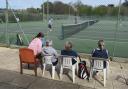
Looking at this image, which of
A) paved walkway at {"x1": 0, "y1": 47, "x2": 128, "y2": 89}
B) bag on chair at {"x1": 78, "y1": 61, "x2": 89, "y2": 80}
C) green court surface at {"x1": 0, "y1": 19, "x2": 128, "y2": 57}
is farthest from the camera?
green court surface at {"x1": 0, "y1": 19, "x2": 128, "y2": 57}

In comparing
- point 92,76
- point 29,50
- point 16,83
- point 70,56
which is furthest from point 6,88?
point 92,76

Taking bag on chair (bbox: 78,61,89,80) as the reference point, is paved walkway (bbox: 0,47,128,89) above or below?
below

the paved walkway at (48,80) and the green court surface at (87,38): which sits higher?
the green court surface at (87,38)

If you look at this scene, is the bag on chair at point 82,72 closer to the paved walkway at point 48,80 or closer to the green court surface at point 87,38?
the paved walkway at point 48,80

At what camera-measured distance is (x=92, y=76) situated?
24.2ft

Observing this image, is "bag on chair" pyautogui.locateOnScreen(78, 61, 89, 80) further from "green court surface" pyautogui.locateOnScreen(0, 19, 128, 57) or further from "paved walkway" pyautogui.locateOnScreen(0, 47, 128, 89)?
"green court surface" pyautogui.locateOnScreen(0, 19, 128, 57)

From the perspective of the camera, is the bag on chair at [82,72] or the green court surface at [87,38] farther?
the green court surface at [87,38]

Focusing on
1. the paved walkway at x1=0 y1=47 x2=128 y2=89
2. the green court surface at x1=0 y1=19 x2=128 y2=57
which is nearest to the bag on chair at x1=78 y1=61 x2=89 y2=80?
the paved walkway at x1=0 y1=47 x2=128 y2=89

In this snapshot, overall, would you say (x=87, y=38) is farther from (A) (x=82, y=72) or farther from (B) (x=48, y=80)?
(B) (x=48, y=80)

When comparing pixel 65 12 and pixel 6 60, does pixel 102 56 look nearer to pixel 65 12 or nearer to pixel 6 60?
pixel 6 60

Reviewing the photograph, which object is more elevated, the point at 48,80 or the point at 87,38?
the point at 87,38

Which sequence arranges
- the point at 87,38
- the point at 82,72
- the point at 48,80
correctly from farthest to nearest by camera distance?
the point at 87,38 → the point at 82,72 → the point at 48,80

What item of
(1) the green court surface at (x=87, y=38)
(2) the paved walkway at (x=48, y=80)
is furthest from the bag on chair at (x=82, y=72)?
(1) the green court surface at (x=87, y=38)

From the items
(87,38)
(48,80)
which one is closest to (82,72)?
(48,80)
